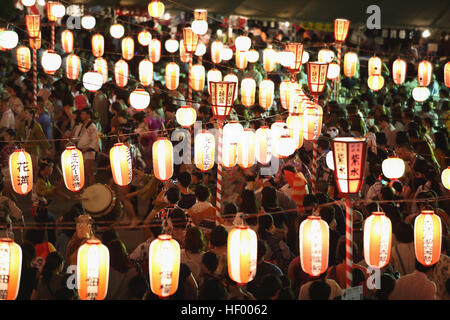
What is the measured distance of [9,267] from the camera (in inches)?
253

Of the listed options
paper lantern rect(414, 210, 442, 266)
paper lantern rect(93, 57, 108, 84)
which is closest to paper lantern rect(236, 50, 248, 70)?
paper lantern rect(93, 57, 108, 84)

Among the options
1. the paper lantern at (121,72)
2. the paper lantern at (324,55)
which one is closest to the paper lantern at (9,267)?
the paper lantern at (121,72)

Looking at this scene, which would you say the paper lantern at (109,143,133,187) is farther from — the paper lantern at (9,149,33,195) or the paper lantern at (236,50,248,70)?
the paper lantern at (236,50,248,70)

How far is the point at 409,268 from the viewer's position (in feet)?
25.3

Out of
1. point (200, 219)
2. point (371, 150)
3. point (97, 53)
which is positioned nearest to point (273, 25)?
point (97, 53)

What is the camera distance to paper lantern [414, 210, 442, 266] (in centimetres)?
764

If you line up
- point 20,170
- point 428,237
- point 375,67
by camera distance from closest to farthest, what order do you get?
point 428,237, point 20,170, point 375,67

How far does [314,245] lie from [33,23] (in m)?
11.2

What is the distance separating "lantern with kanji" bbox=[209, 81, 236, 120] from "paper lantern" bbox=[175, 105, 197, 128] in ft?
6.89

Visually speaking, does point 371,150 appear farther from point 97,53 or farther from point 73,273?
point 97,53

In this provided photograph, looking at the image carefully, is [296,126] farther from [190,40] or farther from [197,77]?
[190,40]

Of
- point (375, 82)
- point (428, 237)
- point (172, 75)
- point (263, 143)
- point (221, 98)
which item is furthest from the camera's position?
point (375, 82)

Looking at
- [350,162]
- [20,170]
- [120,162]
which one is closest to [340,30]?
[120,162]

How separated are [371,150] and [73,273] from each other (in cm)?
639
